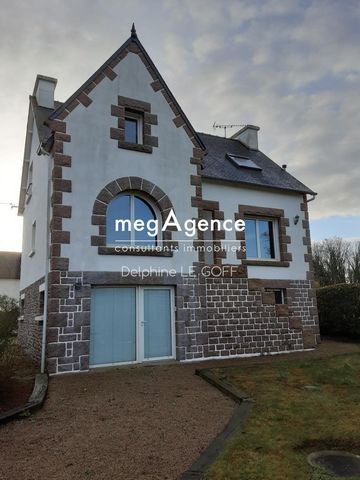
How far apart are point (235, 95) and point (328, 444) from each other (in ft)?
34.2

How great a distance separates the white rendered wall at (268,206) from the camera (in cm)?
1198

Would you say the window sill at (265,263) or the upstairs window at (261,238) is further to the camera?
the upstairs window at (261,238)

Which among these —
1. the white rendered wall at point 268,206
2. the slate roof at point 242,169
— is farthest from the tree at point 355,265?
the white rendered wall at point 268,206

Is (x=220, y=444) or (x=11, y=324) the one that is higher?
→ (x=11, y=324)

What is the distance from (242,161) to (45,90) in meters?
8.03

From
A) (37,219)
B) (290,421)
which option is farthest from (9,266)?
(290,421)

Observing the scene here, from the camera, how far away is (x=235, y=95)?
12078mm

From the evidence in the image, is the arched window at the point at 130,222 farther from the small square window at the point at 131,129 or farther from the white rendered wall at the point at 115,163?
the small square window at the point at 131,129

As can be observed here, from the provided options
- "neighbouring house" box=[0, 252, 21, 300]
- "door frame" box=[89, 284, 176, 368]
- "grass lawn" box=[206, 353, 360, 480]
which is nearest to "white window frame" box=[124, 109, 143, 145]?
"door frame" box=[89, 284, 176, 368]

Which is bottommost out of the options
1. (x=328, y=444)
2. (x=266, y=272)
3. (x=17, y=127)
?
(x=328, y=444)

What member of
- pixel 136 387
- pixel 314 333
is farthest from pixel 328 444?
pixel 314 333

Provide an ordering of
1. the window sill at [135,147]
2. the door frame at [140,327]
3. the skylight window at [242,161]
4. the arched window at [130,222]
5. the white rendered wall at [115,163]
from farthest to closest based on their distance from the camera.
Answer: the skylight window at [242,161]
the window sill at [135,147]
the arched window at [130,222]
the door frame at [140,327]
the white rendered wall at [115,163]

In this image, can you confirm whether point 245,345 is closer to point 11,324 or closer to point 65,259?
point 65,259

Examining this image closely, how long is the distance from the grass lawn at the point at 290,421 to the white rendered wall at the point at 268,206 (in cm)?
390
